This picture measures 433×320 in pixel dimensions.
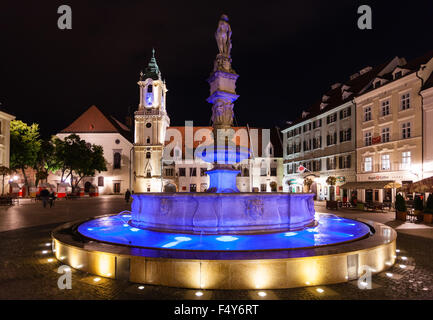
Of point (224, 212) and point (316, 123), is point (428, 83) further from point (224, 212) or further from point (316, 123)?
point (224, 212)

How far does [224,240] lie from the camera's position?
746 cm

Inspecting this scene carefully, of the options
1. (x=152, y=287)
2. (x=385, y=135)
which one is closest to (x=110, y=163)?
(x=385, y=135)

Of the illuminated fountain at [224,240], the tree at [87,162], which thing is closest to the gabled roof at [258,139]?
the tree at [87,162]

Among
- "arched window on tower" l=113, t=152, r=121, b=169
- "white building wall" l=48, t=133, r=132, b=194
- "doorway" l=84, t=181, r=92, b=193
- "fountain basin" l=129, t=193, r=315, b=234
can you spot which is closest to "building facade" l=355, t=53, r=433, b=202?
"fountain basin" l=129, t=193, r=315, b=234

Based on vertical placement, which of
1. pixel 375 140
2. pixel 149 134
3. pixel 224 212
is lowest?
pixel 224 212

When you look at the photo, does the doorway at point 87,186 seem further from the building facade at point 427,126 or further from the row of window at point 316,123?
the building facade at point 427,126

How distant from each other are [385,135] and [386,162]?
103 inches

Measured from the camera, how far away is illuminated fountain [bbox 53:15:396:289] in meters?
5.09

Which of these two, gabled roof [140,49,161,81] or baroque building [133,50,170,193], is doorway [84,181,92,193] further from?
gabled roof [140,49,161,81]

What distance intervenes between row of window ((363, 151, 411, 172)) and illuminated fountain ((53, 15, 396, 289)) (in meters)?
17.3

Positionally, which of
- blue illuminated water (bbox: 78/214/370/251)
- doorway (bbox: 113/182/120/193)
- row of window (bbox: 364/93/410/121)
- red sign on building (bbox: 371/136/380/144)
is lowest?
doorway (bbox: 113/182/120/193)
